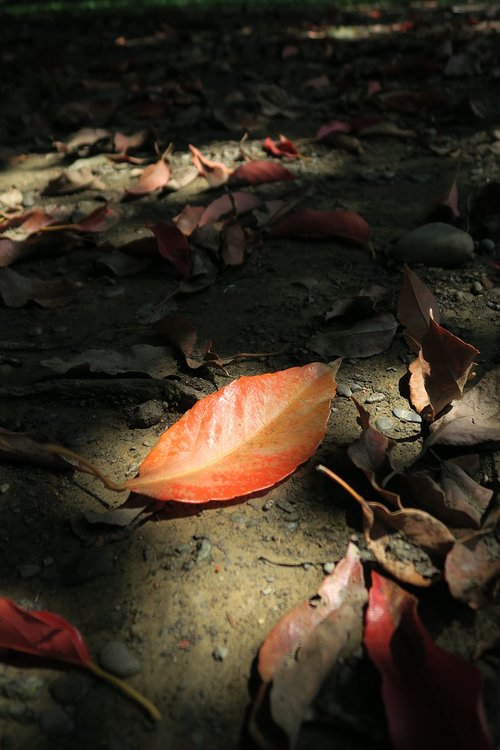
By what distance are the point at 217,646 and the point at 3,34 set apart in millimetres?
5574

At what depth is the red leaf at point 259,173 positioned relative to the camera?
221cm

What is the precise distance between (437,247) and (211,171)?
908 mm

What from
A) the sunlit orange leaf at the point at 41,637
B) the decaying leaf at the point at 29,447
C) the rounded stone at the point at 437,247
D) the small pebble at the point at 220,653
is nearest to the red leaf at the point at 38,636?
the sunlit orange leaf at the point at 41,637

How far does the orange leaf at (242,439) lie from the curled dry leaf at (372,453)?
60mm

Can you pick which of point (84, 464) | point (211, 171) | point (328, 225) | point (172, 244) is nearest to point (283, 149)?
point (211, 171)

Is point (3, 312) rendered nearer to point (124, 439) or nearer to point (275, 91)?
point (124, 439)

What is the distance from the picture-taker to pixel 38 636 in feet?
2.89

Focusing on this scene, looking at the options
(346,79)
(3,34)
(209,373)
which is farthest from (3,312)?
(3,34)

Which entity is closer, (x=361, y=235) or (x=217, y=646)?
(x=217, y=646)

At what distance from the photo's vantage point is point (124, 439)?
125cm

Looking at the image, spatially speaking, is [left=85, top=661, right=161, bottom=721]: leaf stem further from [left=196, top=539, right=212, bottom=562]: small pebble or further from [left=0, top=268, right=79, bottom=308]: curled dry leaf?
[left=0, top=268, right=79, bottom=308]: curled dry leaf

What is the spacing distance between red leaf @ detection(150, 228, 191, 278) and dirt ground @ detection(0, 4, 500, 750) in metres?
0.08

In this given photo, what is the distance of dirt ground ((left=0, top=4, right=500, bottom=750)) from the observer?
881 mm

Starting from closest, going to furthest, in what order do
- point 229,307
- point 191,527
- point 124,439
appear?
point 191,527, point 124,439, point 229,307
